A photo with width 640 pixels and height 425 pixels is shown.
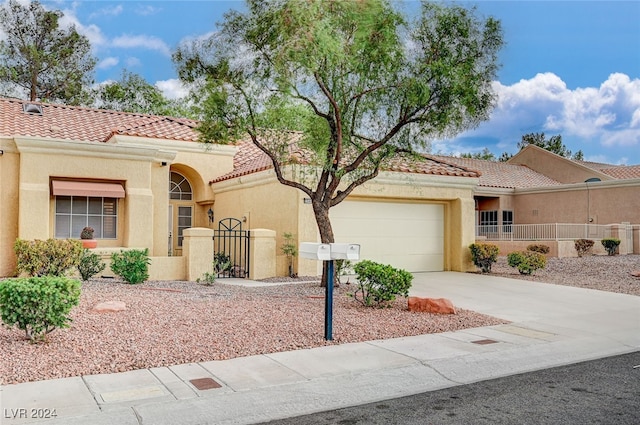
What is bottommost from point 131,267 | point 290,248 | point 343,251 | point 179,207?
point 131,267

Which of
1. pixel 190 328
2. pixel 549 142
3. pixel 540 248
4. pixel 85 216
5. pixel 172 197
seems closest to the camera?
pixel 190 328

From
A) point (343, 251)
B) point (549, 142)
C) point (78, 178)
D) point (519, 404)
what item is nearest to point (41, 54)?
point (78, 178)

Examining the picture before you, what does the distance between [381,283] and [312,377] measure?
14.2 feet

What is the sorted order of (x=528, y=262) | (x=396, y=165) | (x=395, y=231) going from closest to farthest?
1. (x=396, y=165)
2. (x=528, y=262)
3. (x=395, y=231)

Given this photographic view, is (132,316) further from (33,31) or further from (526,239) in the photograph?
(33,31)

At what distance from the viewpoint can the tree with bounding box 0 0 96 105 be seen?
106 feet

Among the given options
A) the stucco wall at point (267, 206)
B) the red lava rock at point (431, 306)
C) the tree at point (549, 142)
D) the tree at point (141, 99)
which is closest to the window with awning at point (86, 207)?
the stucco wall at point (267, 206)

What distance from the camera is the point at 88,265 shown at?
13102 millimetres

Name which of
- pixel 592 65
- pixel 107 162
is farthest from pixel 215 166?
pixel 592 65

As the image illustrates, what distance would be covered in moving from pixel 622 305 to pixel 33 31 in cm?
3366

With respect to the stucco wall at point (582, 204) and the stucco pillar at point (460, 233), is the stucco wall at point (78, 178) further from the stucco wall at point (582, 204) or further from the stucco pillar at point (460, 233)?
the stucco wall at point (582, 204)

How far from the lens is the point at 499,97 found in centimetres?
1257

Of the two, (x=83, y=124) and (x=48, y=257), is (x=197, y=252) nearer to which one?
(x=48, y=257)

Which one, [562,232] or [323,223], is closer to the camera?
[323,223]
